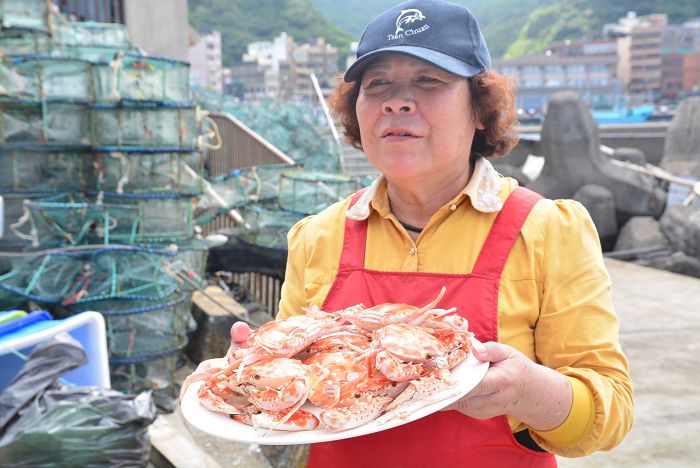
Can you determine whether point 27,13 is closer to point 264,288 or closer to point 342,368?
point 264,288

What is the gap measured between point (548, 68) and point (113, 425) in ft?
233

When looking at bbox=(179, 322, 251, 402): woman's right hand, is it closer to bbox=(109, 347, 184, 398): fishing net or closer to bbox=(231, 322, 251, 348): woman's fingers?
bbox=(231, 322, 251, 348): woman's fingers

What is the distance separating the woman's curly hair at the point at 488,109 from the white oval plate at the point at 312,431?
2.36 ft

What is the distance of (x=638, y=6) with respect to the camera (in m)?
87.1

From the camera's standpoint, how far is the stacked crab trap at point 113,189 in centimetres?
538

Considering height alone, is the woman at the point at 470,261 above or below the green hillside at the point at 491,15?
below

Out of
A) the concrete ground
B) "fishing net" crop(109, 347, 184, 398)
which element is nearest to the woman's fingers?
the concrete ground

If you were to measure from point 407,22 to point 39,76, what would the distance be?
15.8ft

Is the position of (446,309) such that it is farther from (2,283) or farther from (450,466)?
(2,283)

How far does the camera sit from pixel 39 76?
5.58m

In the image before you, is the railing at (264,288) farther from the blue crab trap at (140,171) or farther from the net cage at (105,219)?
the blue crab trap at (140,171)

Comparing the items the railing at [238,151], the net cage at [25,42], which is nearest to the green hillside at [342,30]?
the railing at [238,151]

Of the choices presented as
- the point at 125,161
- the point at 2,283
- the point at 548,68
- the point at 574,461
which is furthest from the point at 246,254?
the point at 548,68

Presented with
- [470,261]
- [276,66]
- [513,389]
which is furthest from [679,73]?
[513,389]
